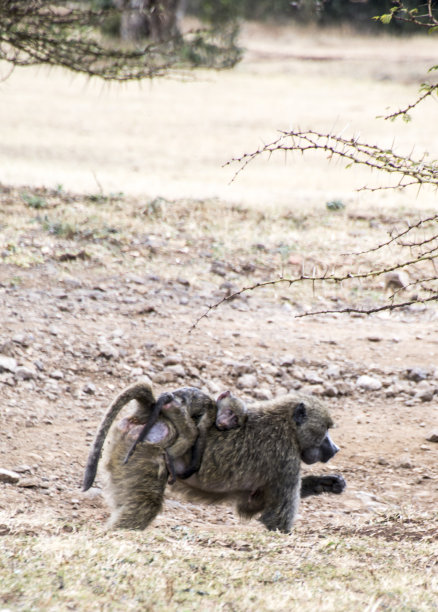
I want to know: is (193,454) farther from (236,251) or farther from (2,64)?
(2,64)

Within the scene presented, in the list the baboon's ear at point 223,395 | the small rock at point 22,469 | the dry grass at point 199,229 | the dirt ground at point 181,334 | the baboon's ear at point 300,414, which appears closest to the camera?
the dry grass at point 199,229

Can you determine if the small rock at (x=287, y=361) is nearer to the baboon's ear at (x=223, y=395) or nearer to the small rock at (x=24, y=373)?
the small rock at (x=24, y=373)

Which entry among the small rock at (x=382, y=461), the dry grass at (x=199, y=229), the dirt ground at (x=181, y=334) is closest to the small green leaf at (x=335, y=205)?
the dry grass at (x=199, y=229)

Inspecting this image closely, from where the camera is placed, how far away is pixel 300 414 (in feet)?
15.4

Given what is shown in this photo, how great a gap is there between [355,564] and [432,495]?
59.9 inches

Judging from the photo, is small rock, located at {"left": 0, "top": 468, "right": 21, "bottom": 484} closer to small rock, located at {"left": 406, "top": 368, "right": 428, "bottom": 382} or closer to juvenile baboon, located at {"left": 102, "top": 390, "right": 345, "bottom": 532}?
juvenile baboon, located at {"left": 102, "top": 390, "right": 345, "bottom": 532}

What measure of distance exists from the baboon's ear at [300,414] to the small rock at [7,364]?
7.63 feet

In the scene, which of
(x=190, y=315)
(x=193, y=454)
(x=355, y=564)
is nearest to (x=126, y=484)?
(x=193, y=454)

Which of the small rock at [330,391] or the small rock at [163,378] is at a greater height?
the small rock at [163,378]

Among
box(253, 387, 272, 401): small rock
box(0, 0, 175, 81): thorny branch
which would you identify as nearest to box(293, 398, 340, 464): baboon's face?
box(253, 387, 272, 401): small rock

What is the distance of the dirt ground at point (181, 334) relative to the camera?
17.0 feet

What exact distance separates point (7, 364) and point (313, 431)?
2452 mm

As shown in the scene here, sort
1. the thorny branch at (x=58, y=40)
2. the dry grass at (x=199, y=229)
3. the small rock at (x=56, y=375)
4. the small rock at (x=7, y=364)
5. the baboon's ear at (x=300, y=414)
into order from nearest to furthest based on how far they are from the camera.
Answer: the dry grass at (x=199, y=229) < the baboon's ear at (x=300, y=414) < the small rock at (x=7, y=364) < the small rock at (x=56, y=375) < the thorny branch at (x=58, y=40)

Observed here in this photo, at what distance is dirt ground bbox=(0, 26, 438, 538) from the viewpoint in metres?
5.18
